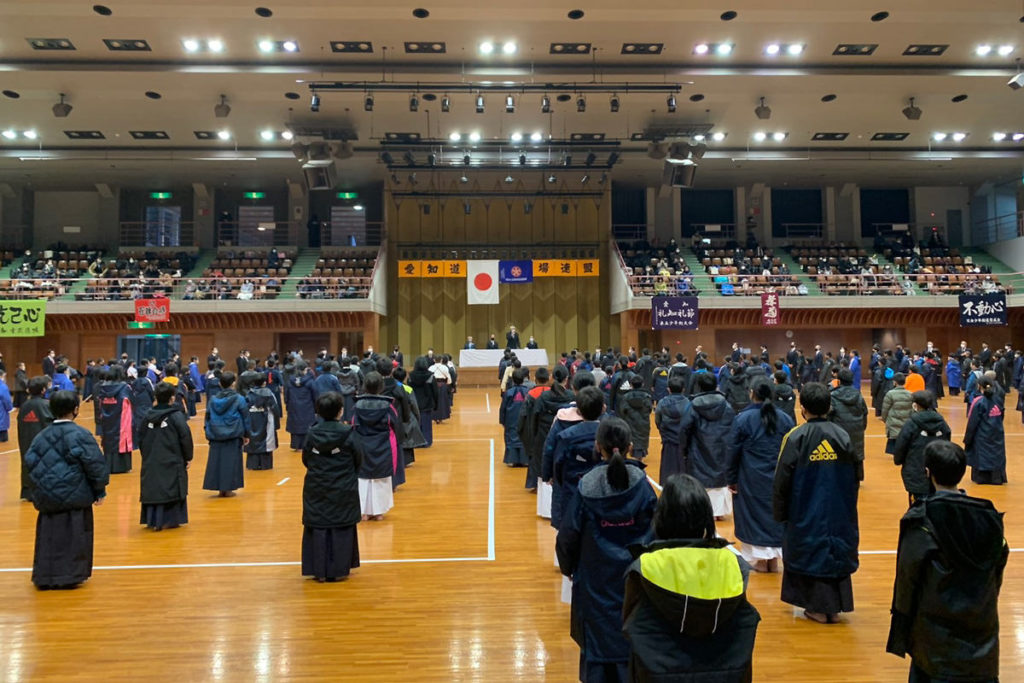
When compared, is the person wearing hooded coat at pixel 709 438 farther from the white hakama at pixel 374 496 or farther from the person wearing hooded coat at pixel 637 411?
the white hakama at pixel 374 496

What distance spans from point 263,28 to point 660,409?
11.7 metres

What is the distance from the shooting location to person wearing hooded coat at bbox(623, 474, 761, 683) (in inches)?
78.6

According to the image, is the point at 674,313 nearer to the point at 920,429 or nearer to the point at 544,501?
the point at 920,429

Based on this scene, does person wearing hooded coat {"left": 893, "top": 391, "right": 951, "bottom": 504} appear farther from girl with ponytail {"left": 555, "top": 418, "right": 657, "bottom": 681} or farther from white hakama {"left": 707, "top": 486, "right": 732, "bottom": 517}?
girl with ponytail {"left": 555, "top": 418, "right": 657, "bottom": 681}

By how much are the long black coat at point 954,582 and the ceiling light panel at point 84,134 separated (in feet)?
75.8

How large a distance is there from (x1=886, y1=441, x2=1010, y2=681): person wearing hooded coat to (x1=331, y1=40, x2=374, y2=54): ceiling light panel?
47.8 feet

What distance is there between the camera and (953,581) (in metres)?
2.42

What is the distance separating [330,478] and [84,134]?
2032 cm

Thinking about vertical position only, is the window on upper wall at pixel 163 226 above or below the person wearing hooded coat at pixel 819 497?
above

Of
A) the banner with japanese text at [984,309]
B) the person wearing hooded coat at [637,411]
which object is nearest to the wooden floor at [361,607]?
the person wearing hooded coat at [637,411]

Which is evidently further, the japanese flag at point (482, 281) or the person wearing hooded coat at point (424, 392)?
the japanese flag at point (482, 281)

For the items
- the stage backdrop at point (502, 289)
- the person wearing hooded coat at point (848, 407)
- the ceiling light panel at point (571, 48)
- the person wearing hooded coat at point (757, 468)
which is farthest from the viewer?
the stage backdrop at point (502, 289)

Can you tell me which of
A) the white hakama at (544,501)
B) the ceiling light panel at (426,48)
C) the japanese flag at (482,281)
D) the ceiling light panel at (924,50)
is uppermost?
the ceiling light panel at (426,48)

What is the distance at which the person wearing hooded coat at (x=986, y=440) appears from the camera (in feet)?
25.3
